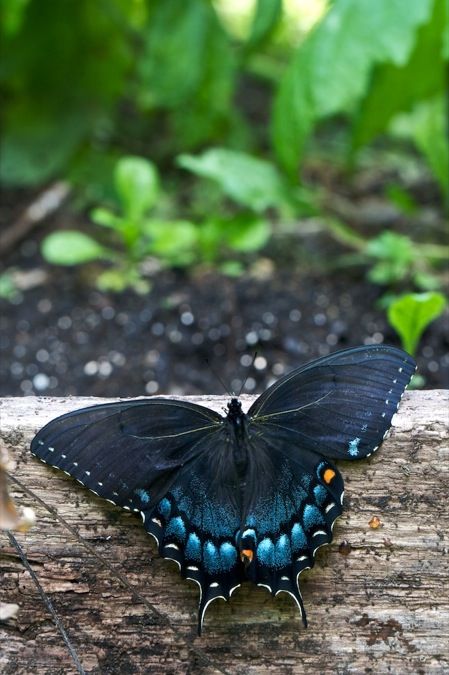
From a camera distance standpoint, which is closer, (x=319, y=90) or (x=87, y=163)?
(x=319, y=90)

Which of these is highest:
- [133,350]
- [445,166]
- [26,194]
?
[26,194]

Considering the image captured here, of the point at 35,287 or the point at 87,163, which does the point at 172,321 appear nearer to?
the point at 35,287

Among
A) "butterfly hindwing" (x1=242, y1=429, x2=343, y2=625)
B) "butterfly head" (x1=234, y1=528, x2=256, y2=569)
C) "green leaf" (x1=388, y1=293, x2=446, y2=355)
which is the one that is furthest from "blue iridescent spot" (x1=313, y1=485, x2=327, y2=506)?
"green leaf" (x1=388, y1=293, x2=446, y2=355)

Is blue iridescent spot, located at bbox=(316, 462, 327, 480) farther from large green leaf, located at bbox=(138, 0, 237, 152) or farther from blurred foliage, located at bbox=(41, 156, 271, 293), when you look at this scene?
large green leaf, located at bbox=(138, 0, 237, 152)

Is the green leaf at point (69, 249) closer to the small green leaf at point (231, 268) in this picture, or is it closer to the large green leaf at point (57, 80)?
the small green leaf at point (231, 268)

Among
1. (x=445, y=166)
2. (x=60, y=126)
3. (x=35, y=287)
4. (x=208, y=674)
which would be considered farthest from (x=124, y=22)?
(x=208, y=674)

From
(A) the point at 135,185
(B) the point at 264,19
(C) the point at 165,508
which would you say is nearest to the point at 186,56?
(B) the point at 264,19

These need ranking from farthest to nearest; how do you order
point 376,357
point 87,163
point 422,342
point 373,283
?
point 87,163 < point 373,283 < point 422,342 < point 376,357
